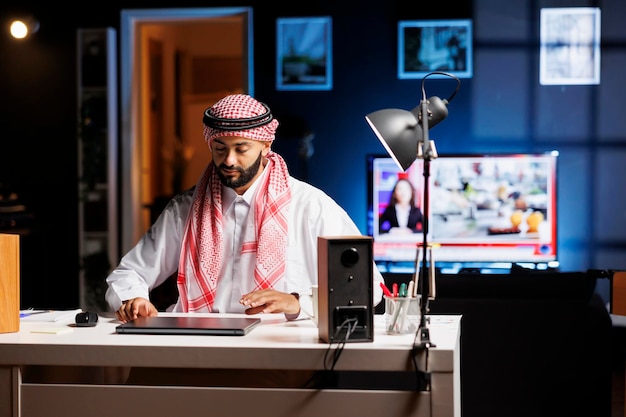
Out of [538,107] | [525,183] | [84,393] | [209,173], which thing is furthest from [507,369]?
[538,107]

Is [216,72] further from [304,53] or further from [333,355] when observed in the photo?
[333,355]

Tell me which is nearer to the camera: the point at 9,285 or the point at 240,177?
the point at 9,285

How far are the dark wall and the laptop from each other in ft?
14.1

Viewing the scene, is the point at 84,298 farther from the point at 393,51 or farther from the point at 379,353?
the point at 379,353

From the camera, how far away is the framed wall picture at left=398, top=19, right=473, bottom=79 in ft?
21.6

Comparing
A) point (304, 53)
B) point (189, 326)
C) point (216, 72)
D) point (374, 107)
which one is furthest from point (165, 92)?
point (189, 326)

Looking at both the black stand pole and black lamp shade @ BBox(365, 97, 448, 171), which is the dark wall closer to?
black lamp shade @ BBox(365, 97, 448, 171)

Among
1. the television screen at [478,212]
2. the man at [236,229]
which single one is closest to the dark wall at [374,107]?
the television screen at [478,212]

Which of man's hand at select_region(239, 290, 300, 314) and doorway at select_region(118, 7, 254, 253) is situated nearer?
man's hand at select_region(239, 290, 300, 314)

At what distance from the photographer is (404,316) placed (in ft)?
7.43

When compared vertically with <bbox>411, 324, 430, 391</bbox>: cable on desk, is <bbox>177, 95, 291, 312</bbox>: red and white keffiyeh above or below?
above

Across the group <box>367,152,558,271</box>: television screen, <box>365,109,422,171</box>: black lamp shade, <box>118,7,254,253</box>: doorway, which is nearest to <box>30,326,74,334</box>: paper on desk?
<box>365,109,422,171</box>: black lamp shade

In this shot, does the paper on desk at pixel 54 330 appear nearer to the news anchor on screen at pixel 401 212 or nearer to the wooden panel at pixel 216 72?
the news anchor on screen at pixel 401 212

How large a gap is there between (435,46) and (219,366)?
192 inches
